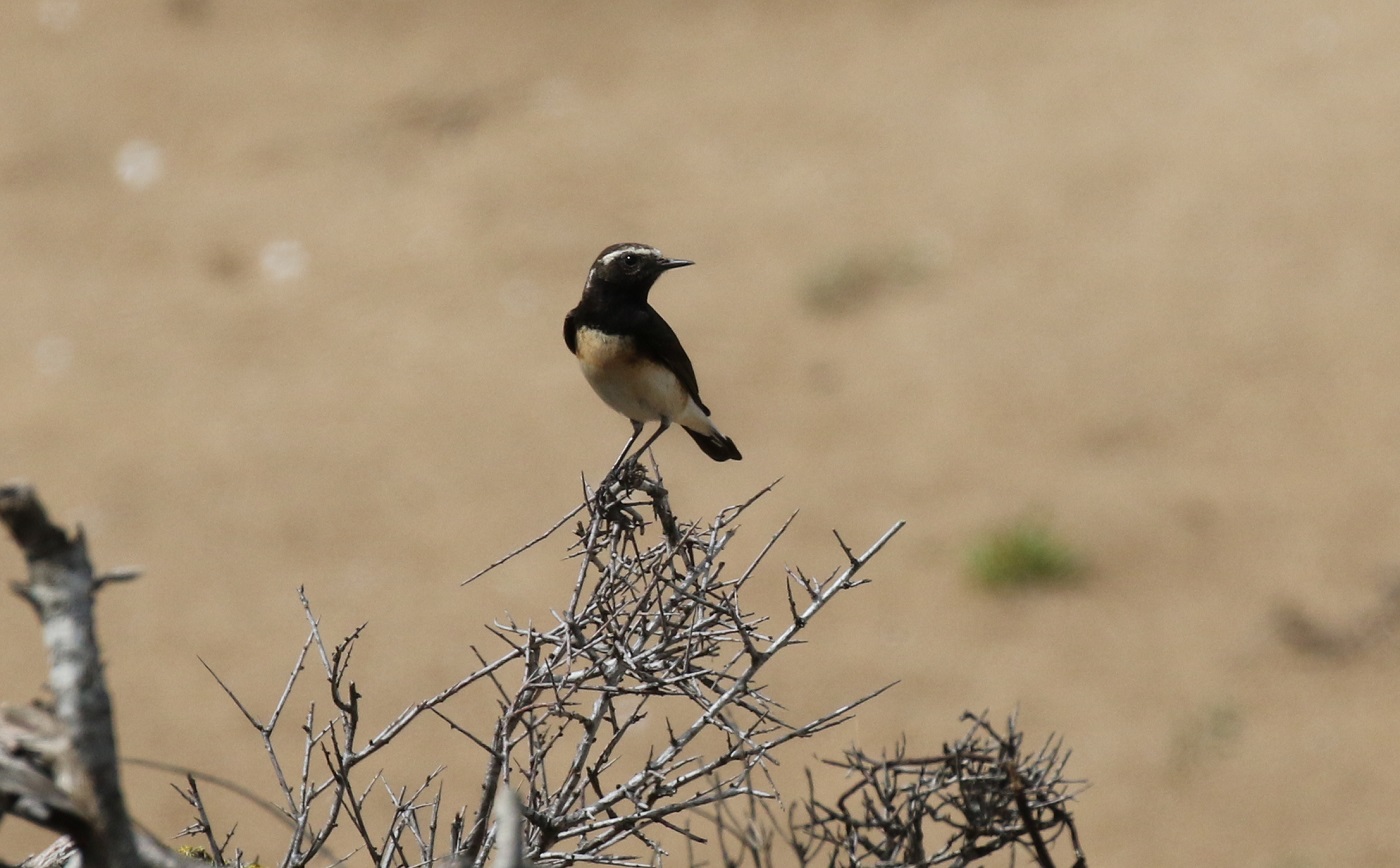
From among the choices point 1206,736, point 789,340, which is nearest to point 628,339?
point 1206,736

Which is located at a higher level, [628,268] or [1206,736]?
[1206,736]

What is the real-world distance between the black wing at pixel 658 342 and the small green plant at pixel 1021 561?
32.5 feet

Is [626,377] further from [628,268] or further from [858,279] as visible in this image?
[858,279]

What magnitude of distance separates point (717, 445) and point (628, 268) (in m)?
0.83

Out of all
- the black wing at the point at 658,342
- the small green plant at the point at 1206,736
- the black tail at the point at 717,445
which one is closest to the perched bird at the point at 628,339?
the black wing at the point at 658,342

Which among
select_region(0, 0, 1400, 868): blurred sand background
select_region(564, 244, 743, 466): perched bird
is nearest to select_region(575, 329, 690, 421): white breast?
select_region(564, 244, 743, 466): perched bird

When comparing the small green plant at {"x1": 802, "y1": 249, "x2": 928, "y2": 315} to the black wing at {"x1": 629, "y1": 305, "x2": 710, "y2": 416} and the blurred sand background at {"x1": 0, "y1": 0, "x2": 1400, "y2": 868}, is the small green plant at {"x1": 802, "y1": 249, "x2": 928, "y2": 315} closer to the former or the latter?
the blurred sand background at {"x1": 0, "y1": 0, "x2": 1400, "y2": 868}

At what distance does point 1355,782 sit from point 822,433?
5.88 m

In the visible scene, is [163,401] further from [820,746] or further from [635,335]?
[635,335]

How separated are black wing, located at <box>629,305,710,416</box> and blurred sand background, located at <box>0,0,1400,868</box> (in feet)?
25.6

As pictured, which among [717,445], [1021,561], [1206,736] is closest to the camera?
[717,445]

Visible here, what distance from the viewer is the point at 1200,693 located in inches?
588

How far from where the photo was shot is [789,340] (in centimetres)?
1825

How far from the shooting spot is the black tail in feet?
21.7
